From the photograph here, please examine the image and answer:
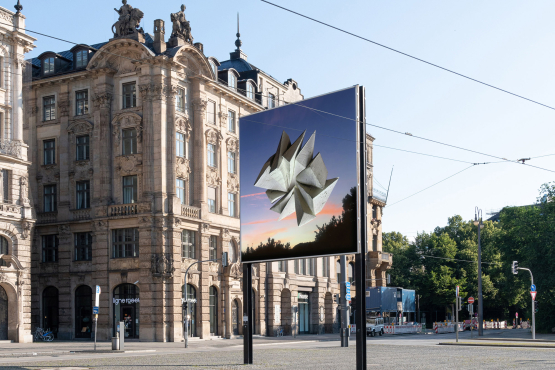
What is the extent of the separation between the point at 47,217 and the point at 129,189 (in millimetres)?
7807

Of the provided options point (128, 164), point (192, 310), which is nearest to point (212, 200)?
point (128, 164)

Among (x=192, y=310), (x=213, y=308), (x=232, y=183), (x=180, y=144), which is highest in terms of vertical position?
(x=180, y=144)

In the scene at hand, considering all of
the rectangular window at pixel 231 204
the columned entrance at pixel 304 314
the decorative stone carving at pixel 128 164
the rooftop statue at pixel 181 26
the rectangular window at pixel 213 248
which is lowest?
the columned entrance at pixel 304 314

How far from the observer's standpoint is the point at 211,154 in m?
57.6

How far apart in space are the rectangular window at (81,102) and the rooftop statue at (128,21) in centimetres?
533

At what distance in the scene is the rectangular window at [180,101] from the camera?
5378 centimetres

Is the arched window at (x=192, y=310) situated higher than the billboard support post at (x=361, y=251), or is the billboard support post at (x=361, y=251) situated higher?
the billboard support post at (x=361, y=251)

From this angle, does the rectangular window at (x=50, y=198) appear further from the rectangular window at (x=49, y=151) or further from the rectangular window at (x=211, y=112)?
the rectangular window at (x=211, y=112)

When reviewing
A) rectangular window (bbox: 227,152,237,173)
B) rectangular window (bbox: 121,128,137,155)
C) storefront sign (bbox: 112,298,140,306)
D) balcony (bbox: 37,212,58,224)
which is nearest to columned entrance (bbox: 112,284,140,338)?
storefront sign (bbox: 112,298,140,306)

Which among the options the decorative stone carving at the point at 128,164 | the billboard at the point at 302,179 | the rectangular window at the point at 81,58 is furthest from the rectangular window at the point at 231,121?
the billboard at the point at 302,179

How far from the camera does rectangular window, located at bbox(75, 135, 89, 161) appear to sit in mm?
54844

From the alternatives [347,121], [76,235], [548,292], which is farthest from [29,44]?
[548,292]

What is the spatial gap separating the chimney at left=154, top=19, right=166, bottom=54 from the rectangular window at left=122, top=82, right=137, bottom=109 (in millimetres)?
3259

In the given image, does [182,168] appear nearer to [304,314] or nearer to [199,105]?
[199,105]
